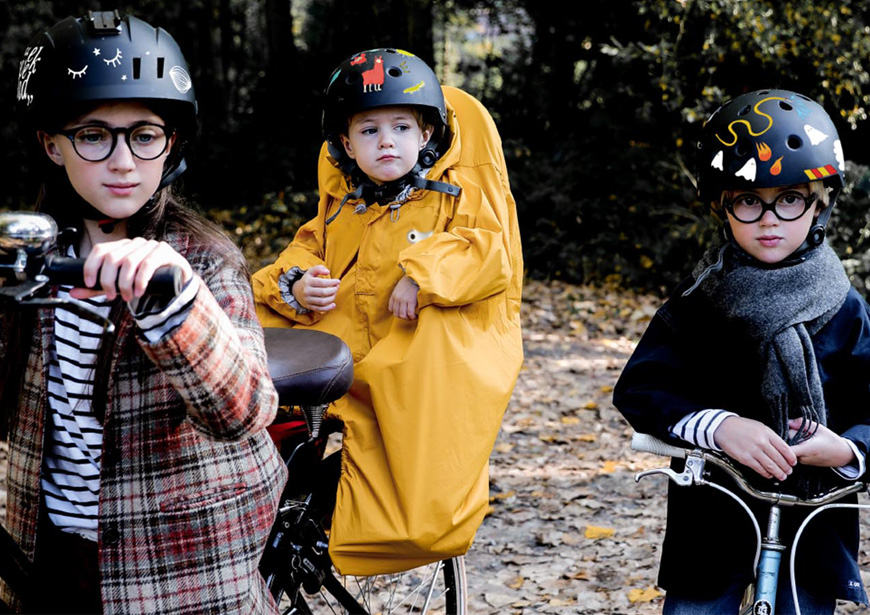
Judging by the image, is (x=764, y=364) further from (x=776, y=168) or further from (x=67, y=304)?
(x=67, y=304)

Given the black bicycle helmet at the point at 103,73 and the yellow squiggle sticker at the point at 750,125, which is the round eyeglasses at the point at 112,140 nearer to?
the black bicycle helmet at the point at 103,73

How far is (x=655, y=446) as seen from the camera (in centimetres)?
248

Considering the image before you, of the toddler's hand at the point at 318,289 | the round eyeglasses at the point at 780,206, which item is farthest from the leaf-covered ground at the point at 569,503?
the round eyeglasses at the point at 780,206

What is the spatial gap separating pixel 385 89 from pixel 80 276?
5.69 ft

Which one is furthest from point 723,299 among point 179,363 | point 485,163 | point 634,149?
point 634,149

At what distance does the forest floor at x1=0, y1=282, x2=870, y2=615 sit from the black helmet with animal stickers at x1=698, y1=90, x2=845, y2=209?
234 cm

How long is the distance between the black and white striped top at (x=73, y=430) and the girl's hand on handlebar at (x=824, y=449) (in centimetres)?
164

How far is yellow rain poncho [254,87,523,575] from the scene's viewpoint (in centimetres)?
291

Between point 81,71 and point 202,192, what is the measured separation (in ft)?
38.9

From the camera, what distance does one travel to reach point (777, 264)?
8.45 ft

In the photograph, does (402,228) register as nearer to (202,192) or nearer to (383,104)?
(383,104)

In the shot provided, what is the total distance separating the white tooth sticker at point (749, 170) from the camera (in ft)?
8.36

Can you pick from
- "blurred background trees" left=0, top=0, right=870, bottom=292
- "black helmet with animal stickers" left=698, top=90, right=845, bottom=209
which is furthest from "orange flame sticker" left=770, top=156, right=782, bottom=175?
"blurred background trees" left=0, top=0, right=870, bottom=292

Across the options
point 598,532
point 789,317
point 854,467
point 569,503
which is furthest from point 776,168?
point 569,503
